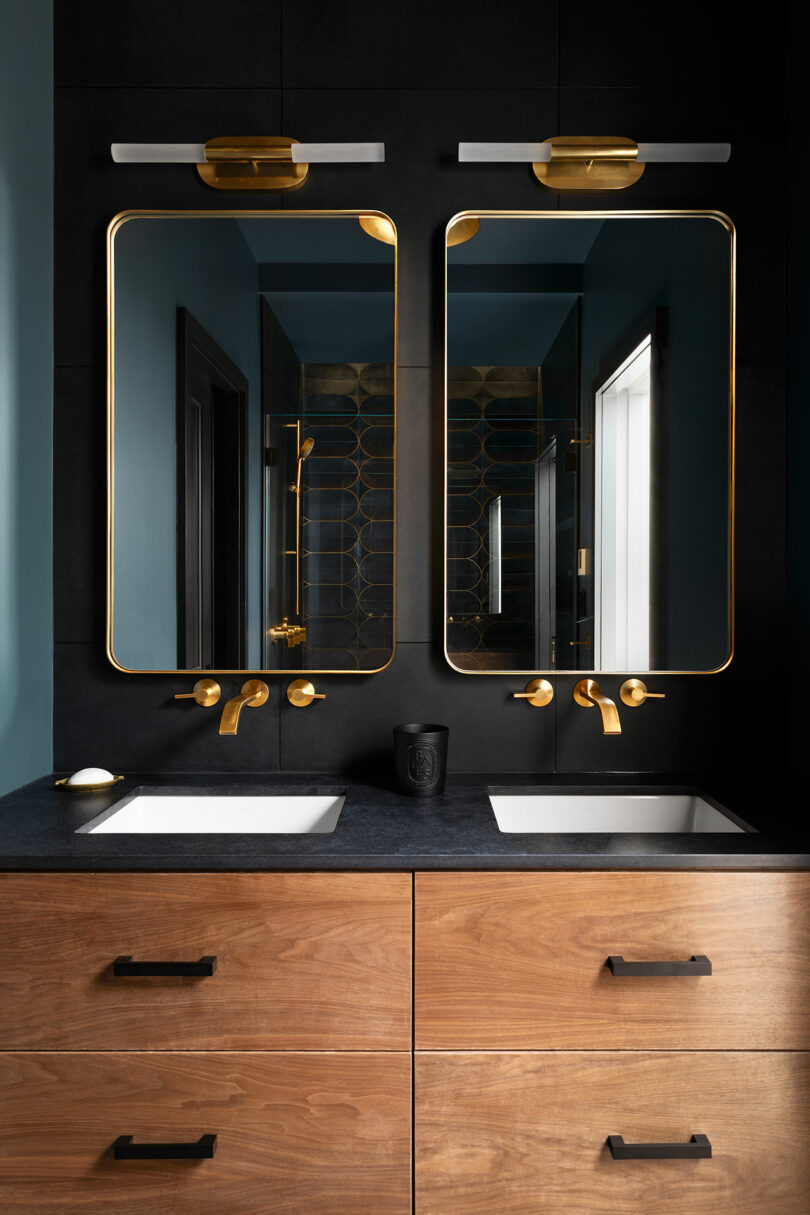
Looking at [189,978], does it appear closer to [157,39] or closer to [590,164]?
[590,164]

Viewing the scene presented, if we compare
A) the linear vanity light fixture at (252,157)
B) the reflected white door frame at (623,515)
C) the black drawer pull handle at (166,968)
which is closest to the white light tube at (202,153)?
the linear vanity light fixture at (252,157)

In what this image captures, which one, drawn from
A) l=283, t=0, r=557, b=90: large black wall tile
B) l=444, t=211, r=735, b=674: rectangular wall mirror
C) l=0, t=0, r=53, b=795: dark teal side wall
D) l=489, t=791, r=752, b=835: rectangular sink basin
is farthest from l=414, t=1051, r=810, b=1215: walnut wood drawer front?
l=283, t=0, r=557, b=90: large black wall tile

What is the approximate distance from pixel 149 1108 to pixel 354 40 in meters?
1.95

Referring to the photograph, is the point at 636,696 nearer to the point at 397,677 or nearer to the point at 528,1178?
the point at 397,677

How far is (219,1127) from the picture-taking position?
1.15m

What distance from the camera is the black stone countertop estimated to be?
3.77 feet

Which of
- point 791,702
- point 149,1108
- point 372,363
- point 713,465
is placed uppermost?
point 372,363

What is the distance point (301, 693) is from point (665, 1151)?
96 cm

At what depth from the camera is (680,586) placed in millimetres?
1637

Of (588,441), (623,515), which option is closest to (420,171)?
(588,441)

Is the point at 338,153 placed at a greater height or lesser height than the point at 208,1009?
greater

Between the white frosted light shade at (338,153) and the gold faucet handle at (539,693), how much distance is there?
3.58 ft

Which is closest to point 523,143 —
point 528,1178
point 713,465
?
point 713,465

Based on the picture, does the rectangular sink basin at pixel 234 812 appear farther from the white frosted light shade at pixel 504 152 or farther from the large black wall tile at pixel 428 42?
the large black wall tile at pixel 428 42
